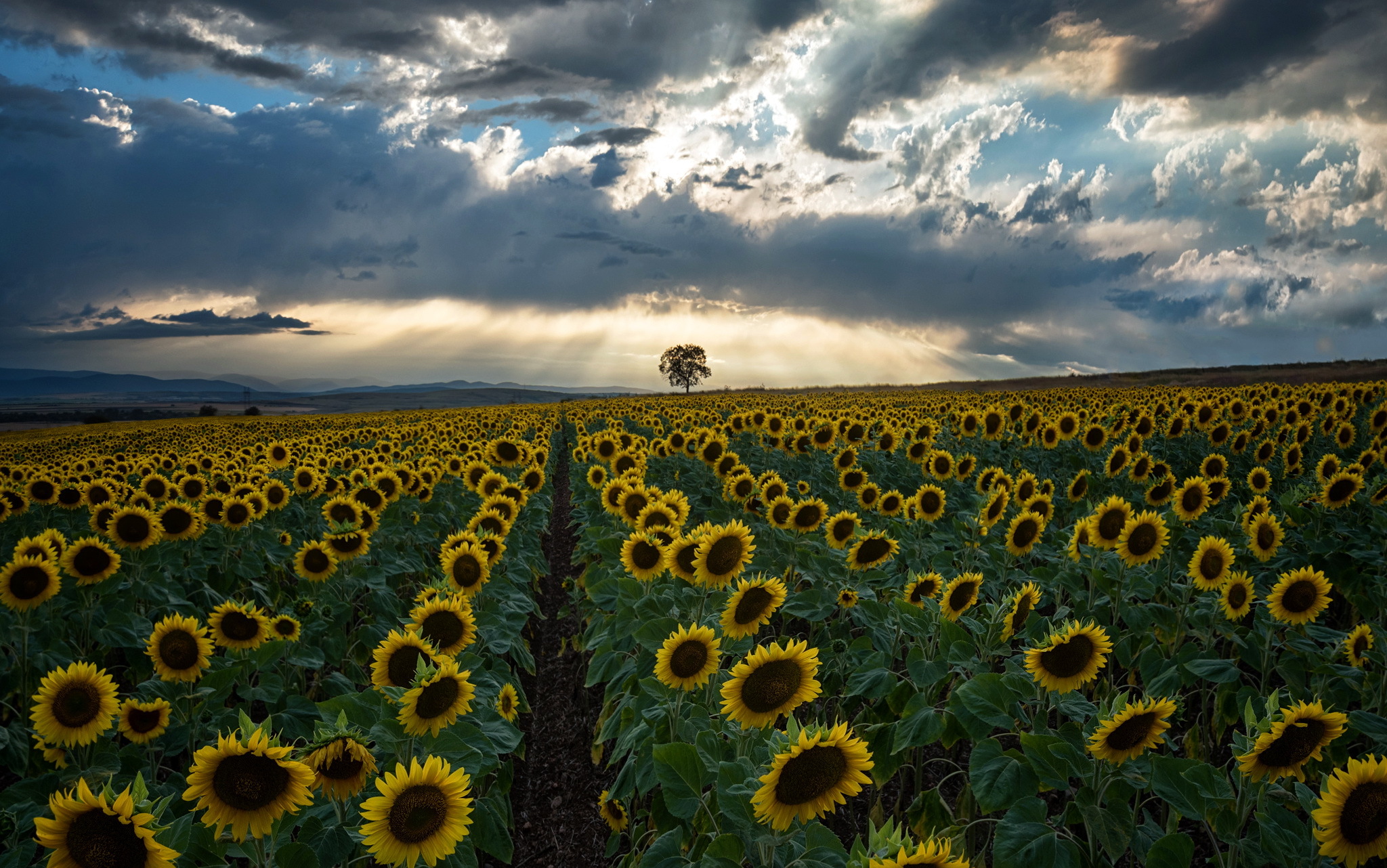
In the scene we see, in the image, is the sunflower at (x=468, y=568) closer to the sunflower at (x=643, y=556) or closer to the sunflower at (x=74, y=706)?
the sunflower at (x=643, y=556)

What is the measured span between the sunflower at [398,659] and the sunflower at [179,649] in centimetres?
165

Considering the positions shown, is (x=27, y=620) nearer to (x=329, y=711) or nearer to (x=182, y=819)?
(x=329, y=711)

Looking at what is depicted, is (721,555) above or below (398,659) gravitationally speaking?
above

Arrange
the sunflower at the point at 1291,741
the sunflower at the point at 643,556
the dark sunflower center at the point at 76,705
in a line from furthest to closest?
the sunflower at the point at 643,556 < the dark sunflower center at the point at 76,705 < the sunflower at the point at 1291,741

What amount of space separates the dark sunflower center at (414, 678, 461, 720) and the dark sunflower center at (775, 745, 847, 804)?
175cm

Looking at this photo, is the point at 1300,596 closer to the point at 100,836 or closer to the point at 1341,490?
the point at 1341,490

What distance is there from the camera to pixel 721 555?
4.57 m

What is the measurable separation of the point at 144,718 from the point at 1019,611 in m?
5.65

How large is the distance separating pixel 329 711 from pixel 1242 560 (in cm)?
730

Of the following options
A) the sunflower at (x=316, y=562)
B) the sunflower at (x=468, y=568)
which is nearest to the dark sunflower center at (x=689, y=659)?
the sunflower at (x=468, y=568)

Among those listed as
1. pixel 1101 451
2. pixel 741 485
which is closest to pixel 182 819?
pixel 741 485

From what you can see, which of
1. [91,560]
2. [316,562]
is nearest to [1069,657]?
[316,562]

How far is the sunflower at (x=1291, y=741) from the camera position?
2.56m

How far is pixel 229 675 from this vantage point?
13.6ft
